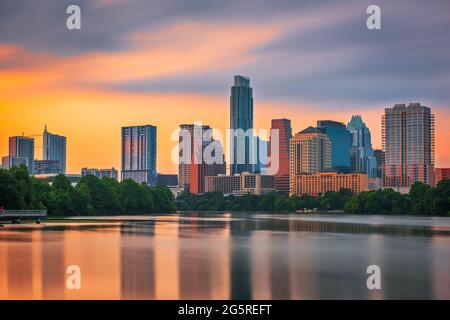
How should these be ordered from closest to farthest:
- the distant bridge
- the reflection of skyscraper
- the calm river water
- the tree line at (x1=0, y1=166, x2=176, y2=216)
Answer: the reflection of skyscraper < the calm river water < the distant bridge < the tree line at (x1=0, y1=166, x2=176, y2=216)

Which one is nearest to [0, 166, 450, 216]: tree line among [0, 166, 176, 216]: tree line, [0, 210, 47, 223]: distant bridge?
[0, 166, 176, 216]: tree line

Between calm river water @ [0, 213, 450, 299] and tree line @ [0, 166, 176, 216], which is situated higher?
tree line @ [0, 166, 176, 216]

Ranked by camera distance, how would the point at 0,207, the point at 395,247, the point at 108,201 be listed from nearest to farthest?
1. the point at 395,247
2. the point at 0,207
3. the point at 108,201

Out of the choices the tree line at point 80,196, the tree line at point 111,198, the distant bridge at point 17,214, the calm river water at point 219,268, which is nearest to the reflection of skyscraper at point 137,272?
the calm river water at point 219,268

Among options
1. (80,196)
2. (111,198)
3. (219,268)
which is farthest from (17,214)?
(111,198)

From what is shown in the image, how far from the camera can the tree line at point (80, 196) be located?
286ft

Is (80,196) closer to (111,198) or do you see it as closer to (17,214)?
(111,198)

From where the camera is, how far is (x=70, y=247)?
1822 inches

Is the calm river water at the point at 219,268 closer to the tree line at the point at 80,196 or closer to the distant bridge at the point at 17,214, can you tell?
the distant bridge at the point at 17,214

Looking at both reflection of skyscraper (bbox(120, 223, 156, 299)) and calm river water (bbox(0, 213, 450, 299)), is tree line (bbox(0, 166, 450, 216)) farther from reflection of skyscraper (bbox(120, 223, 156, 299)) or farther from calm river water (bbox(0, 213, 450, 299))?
reflection of skyscraper (bbox(120, 223, 156, 299))

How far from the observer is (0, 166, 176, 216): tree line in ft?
286
